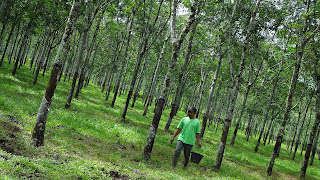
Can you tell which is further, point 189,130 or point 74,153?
point 189,130

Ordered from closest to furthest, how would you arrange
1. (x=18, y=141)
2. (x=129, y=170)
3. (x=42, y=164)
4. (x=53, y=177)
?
(x=53, y=177) → (x=42, y=164) → (x=18, y=141) → (x=129, y=170)

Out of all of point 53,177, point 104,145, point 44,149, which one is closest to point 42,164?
point 53,177

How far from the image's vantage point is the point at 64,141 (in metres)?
8.05

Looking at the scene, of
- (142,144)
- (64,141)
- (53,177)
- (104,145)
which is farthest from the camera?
(142,144)

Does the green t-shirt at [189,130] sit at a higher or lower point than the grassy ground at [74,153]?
higher

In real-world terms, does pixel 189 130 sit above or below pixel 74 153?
above

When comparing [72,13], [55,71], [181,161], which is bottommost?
[181,161]

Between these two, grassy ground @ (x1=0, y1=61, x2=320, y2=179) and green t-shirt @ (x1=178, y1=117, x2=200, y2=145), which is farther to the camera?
green t-shirt @ (x1=178, y1=117, x2=200, y2=145)

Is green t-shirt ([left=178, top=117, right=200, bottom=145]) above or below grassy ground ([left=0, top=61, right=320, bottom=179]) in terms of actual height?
above

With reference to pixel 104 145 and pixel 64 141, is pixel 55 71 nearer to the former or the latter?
pixel 64 141

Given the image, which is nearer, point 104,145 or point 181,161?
point 104,145

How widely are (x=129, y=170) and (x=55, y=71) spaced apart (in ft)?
12.5

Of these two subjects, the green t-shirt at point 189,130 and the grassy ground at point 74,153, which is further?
the green t-shirt at point 189,130

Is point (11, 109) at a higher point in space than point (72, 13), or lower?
lower
